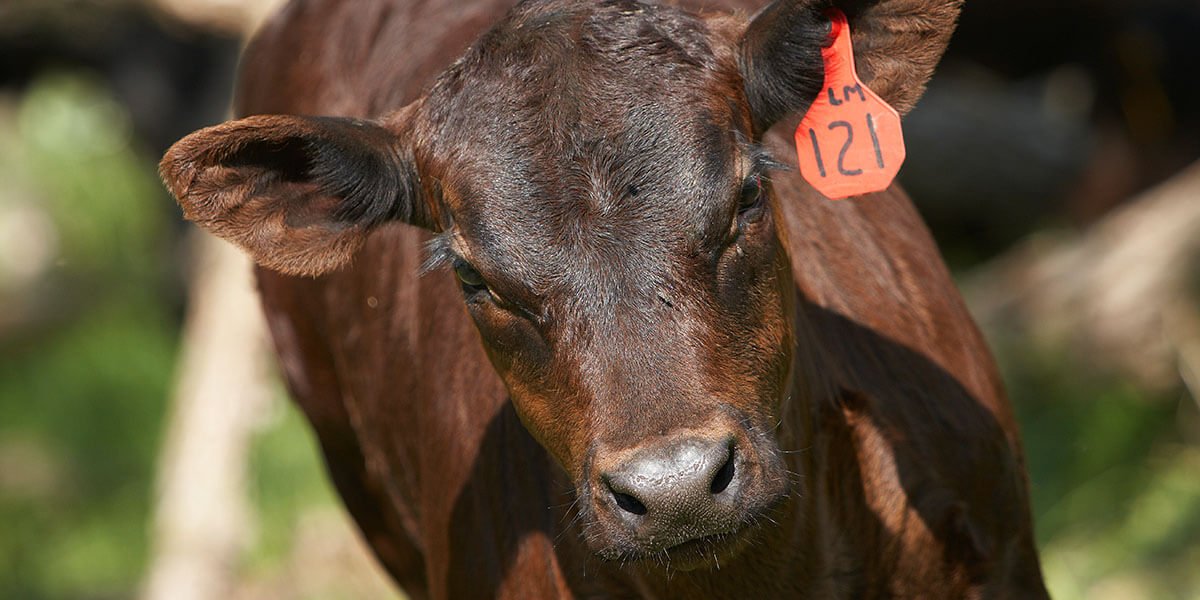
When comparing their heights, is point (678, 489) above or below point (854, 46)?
below

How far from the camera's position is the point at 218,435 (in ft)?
25.5

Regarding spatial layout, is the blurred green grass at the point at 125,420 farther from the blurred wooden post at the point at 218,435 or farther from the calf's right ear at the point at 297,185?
the calf's right ear at the point at 297,185

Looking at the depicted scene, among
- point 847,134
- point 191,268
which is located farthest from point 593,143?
point 191,268

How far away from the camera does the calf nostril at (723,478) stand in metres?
2.58

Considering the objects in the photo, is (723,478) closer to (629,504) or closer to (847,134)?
(629,504)

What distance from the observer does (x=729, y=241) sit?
2.81 m

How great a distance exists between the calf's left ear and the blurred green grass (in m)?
3.16

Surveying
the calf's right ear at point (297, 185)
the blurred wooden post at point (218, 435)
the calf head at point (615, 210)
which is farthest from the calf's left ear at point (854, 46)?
the blurred wooden post at point (218, 435)

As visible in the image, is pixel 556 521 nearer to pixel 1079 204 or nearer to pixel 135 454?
pixel 1079 204

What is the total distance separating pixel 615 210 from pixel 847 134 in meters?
0.63

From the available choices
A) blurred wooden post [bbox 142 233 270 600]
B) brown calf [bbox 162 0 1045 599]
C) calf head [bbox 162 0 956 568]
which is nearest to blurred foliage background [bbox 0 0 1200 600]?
blurred wooden post [bbox 142 233 270 600]

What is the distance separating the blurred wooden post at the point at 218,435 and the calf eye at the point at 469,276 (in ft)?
15.9

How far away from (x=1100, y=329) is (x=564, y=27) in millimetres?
4465

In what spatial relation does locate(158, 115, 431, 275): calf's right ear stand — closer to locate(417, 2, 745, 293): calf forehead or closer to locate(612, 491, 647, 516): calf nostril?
locate(417, 2, 745, 293): calf forehead
